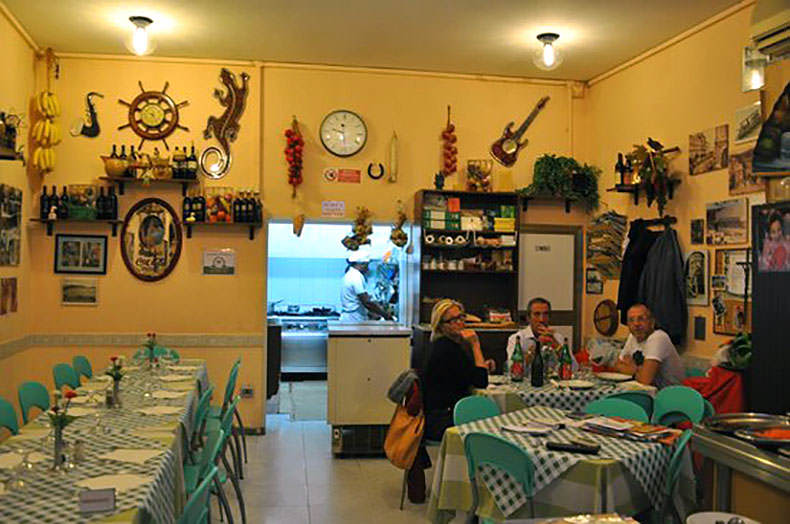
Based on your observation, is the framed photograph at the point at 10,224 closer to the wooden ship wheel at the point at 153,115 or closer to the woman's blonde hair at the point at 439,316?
the wooden ship wheel at the point at 153,115

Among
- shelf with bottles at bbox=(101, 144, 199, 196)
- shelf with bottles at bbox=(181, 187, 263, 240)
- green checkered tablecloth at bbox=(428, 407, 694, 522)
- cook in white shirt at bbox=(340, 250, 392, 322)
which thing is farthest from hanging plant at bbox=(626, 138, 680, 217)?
shelf with bottles at bbox=(101, 144, 199, 196)

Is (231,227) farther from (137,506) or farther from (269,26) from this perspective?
(137,506)

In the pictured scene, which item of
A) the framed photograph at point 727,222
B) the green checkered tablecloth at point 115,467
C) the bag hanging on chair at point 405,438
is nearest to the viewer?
the green checkered tablecloth at point 115,467

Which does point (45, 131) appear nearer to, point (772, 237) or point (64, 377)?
point (64, 377)

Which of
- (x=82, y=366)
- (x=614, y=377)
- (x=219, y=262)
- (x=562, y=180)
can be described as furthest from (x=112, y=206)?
(x=614, y=377)

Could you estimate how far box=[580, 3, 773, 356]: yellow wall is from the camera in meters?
5.45

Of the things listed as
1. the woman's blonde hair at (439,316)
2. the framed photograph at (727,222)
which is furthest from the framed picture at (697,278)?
the woman's blonde hair at (439,316)

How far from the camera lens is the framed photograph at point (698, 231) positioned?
5695 mm

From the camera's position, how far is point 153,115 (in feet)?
22.7

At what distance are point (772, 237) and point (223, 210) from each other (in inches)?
189

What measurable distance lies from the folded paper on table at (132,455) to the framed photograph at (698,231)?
14.2ft

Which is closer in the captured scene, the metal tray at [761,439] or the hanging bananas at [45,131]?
the metal tray at [761,439]

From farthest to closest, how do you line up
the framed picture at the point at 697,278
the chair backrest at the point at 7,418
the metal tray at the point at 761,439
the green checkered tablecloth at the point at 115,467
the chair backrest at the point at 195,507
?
1. the framed picture at the point at 697,278
2. the chair backrest at the point at 7,418
3. the metal tray at the point at 761,439
4. the chair backrest at the point at 195,507
5. the green checkered tablecloth at the point at 115,467

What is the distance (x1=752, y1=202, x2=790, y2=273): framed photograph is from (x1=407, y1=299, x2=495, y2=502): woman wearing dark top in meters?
1.96
